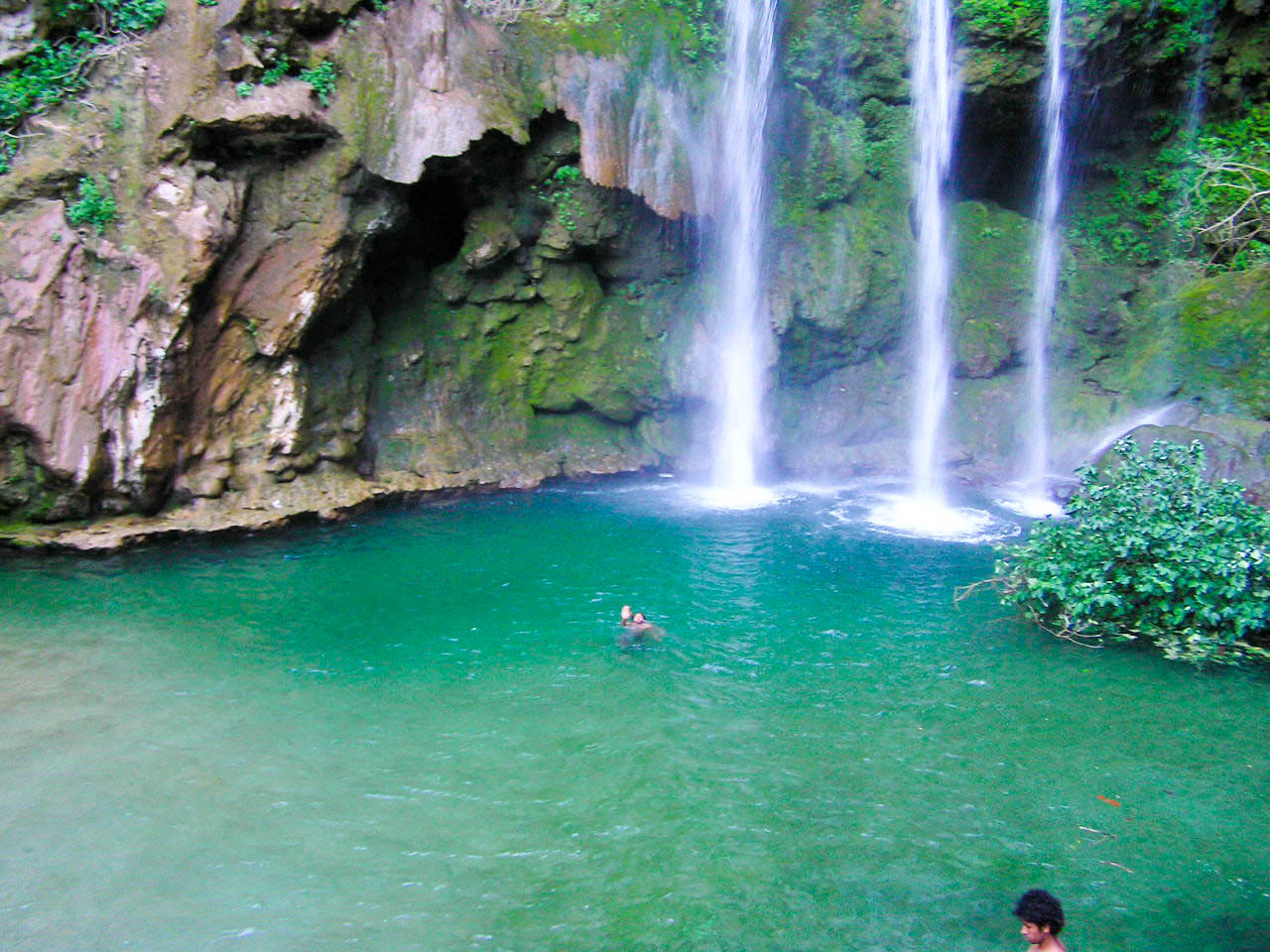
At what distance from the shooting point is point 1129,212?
17797mm

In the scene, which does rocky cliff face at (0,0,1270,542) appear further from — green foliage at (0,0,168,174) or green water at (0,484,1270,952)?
green water at (0,484,1270,952)

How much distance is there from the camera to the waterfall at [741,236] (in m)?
15.9

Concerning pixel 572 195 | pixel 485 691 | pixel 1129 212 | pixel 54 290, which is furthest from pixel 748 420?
pixel 54 290

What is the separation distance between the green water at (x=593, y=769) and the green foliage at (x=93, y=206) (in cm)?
463

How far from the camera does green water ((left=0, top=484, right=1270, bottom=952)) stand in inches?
212

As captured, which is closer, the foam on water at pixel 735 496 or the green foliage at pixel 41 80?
the green foliage at pixel 41 80

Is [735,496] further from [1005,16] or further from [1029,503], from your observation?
[1005,16]

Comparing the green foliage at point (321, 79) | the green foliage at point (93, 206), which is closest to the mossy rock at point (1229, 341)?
A: the green foliage at point (321, 79)

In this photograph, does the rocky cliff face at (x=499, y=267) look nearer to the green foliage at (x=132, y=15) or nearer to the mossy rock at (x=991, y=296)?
the mossy rock at (x=991, y=296)

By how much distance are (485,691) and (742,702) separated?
2.42 m

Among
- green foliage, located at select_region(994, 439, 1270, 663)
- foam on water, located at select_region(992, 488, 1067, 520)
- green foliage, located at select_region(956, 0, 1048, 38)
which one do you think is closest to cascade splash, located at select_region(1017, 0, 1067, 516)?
foam on water, located at select_region(992, 488, 1067, 520)

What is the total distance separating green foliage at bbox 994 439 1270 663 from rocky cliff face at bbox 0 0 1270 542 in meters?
4.50

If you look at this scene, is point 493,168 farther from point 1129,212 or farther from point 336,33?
point 1129,212

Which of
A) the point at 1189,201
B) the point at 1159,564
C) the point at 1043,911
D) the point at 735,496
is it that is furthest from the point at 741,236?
the point at 1043,911
